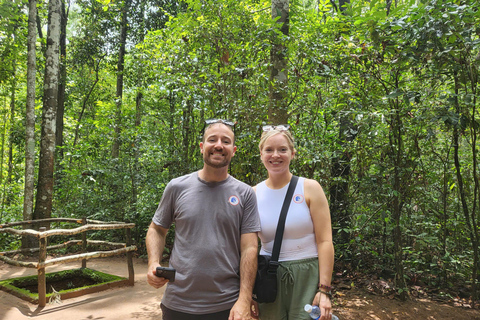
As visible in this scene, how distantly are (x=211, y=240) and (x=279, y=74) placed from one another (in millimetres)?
3804

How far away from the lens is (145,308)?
5.58m

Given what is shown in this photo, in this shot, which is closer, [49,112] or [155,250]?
[155,250]

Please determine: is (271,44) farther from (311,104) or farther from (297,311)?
(297,311)

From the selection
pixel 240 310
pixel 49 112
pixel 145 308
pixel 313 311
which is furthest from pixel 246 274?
pixel 49 112

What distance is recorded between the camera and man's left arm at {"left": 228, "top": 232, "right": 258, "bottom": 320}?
6.57ft

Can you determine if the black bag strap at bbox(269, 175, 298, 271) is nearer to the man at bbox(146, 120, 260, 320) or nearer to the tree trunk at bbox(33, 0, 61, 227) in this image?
the man at bbox(146, 120, 260, 320)

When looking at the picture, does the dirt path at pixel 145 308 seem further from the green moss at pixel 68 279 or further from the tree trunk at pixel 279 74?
the tree trunk at pixel 279 74

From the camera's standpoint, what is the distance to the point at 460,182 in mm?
5445

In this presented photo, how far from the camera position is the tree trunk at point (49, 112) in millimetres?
9008

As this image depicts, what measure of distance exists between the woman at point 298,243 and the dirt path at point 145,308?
329cm

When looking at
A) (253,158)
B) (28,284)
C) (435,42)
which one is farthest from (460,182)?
(28,284)

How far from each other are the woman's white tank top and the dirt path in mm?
3359

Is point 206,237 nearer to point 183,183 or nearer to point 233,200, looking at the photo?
point 233,200

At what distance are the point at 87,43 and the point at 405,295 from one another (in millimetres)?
13058
